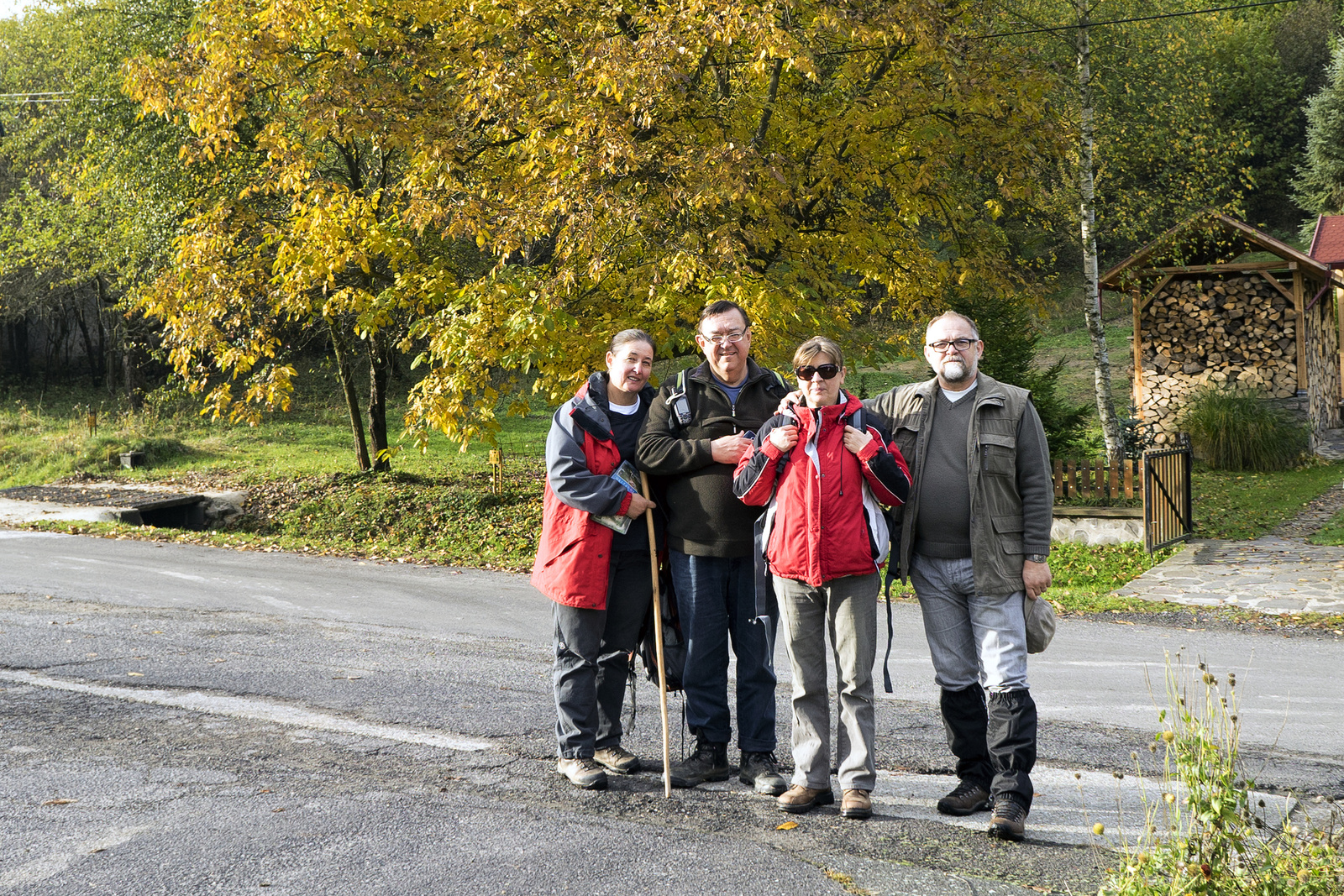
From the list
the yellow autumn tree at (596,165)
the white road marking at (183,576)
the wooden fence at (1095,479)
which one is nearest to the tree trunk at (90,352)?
the yellow autumn tree at (596,165)

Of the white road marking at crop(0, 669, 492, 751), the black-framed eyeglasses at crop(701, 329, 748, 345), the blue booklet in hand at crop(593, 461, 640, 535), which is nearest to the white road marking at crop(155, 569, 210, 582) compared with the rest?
the white road marking at crop(0, 669, 492, 751)

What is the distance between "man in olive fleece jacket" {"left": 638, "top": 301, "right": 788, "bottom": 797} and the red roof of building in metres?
22.2

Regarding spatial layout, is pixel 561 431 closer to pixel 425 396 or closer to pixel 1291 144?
pixel 425 396

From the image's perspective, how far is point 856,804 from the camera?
4086mm

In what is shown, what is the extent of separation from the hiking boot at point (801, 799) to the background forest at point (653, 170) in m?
6.02

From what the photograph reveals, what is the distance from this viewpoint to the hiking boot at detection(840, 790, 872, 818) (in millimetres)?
4086

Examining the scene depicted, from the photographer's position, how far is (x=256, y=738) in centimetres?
516

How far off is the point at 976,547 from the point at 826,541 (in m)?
0.57

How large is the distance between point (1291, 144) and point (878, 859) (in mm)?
47949

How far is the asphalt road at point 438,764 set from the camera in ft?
11.9

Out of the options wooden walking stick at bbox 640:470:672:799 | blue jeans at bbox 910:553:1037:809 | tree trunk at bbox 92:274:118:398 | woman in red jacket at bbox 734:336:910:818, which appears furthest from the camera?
tree trunk at bbox 92:274:118:398

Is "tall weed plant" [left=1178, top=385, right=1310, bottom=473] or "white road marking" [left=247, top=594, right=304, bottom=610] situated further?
"tall weed plant" [left=1178, top=385, right=1310, bottom=473]

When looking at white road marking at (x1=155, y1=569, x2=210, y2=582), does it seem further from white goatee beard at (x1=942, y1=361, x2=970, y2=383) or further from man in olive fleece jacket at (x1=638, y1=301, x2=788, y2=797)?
white goatee beard at (x1=942, y1=361, x2=970, y2=383)

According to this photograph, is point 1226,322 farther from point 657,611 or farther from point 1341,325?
point 657,611
